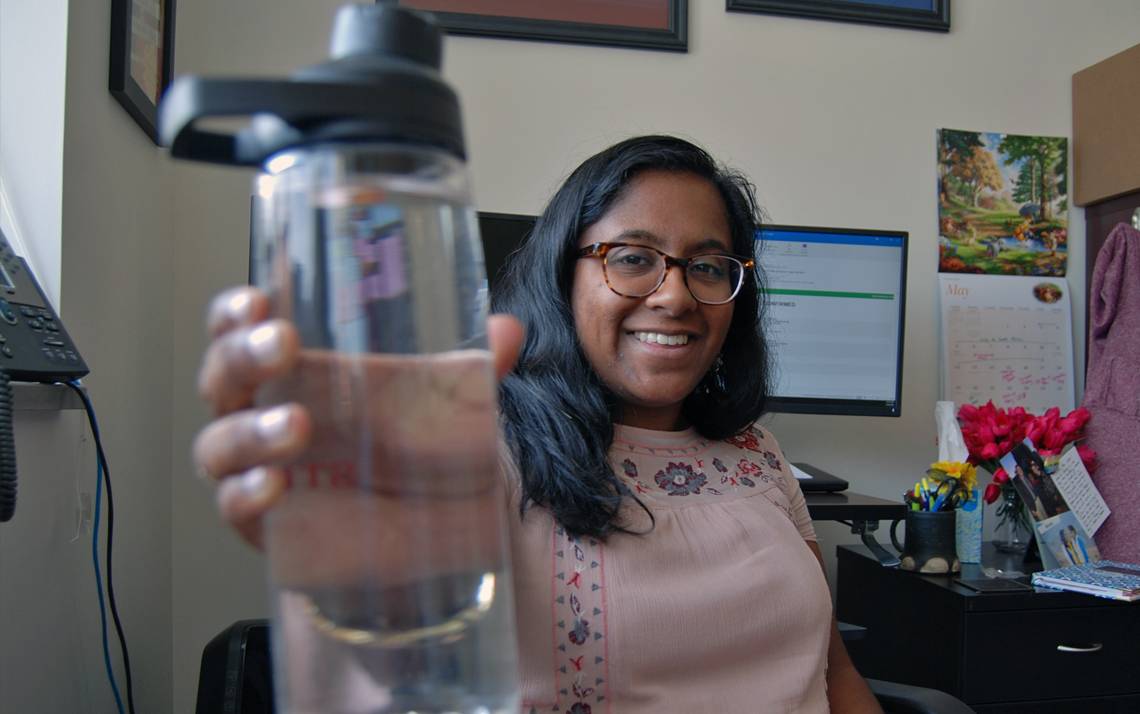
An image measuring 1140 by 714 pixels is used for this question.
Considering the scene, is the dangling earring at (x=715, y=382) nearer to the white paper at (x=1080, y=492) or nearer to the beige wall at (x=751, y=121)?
the beige wall at (x=751, y=121)

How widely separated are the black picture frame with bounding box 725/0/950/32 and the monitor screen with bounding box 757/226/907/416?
522 millimetres

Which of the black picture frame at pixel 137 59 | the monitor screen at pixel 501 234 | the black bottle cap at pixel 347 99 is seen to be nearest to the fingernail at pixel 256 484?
the black bottle cap at pixel 347 99

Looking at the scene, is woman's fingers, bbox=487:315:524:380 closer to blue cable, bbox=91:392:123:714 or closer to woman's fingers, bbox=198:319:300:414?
woman's fingers, bbox=198:319:300:414

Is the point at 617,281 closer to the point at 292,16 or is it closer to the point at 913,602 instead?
the point at 913,602

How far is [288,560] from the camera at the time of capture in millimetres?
346

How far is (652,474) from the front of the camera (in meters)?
1.05

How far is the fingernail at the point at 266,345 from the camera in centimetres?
32

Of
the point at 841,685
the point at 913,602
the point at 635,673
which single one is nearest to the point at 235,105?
the point at 635,673

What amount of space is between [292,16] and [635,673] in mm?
1411

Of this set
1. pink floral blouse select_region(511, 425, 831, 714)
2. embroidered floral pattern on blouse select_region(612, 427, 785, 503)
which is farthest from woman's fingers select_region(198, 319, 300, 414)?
embroidered floral pattern on blouse select_region(612, 427, 785, 503)

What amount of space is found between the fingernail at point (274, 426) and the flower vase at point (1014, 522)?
5.64 ft

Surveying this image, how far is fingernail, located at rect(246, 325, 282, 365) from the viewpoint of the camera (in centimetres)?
32

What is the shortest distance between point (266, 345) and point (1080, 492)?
5.76 feet

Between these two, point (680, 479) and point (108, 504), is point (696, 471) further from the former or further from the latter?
point (108, 504)
